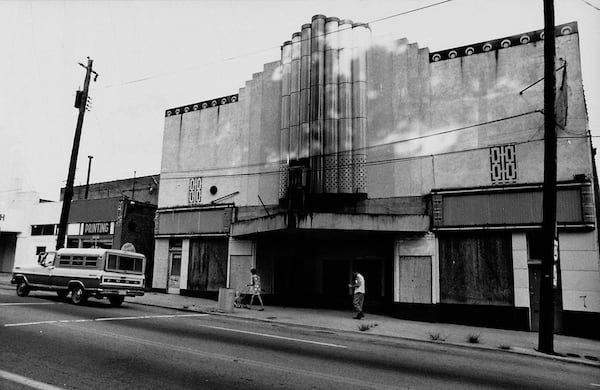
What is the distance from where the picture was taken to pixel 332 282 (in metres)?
21.2

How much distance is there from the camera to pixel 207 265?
2284cm

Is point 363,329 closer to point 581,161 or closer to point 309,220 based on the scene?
point 309,220

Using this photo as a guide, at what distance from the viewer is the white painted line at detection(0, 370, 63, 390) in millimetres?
5926

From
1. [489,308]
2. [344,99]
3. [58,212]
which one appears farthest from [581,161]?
[58,212]

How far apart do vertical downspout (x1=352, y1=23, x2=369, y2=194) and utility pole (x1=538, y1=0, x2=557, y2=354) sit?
8.05 meters

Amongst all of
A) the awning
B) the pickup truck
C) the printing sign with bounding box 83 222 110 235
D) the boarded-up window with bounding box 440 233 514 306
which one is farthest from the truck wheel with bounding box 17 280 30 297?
the boarded-up window with bounding box 440 233 514 306

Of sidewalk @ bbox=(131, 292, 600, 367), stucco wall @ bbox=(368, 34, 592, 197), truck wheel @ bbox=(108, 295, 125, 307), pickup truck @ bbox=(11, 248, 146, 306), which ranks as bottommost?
sidewalk @ bbox=(131, 292, 600, 367)

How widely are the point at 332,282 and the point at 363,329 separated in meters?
7.36

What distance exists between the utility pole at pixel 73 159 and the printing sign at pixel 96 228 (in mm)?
5404

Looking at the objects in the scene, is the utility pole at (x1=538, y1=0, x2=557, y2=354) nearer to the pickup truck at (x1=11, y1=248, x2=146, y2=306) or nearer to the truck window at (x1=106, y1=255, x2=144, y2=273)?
the pickup truck at (x1=11, y1=248, x2=146, y2=306)

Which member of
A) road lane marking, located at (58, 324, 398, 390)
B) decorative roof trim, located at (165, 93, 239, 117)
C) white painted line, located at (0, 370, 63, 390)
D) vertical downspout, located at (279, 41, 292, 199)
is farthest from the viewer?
decorative roof trim, located at (165, 93, 239, 117)

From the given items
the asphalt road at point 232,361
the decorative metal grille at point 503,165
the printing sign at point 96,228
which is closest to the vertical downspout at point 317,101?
the decorative metal grille at point 503,165

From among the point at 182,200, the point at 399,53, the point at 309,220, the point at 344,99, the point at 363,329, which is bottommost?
the point at 363,329

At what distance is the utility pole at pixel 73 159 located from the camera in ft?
69.9
